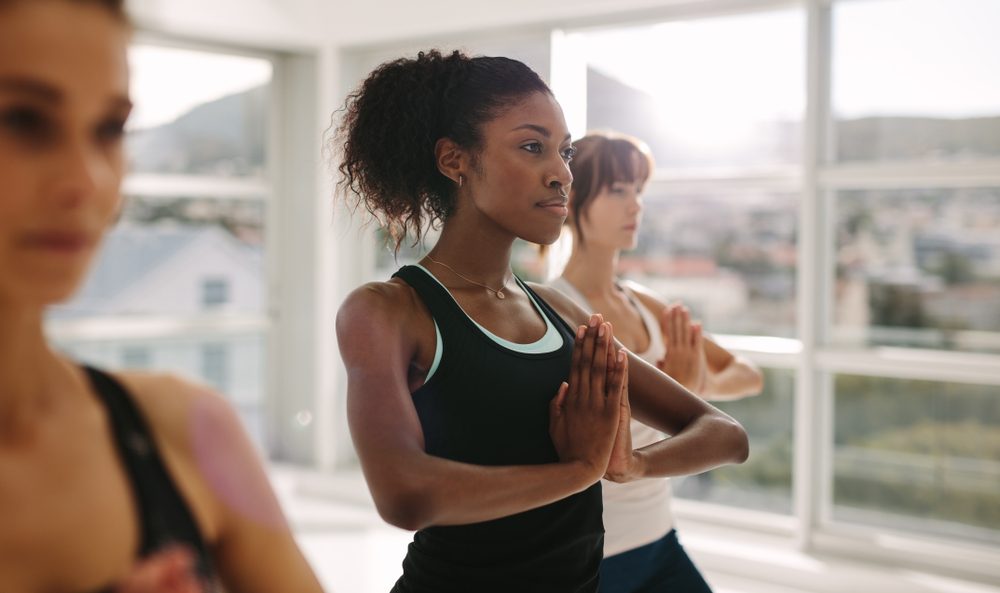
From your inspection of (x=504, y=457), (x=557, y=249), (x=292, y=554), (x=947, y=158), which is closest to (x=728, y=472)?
(x=947, y=158)

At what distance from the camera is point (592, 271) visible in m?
2.17

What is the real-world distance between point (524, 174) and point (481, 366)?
0.27 m

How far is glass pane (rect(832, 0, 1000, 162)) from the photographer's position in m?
3.54

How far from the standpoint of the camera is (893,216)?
12.3ft

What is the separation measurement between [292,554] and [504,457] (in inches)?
22.8

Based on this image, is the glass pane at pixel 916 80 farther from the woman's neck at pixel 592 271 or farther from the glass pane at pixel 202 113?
the glass pane at pixel 202 113

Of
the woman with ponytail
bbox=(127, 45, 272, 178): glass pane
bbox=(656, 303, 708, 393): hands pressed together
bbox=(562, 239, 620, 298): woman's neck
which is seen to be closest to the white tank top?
bbox=(656, 303, 708, 393): hands pressed together

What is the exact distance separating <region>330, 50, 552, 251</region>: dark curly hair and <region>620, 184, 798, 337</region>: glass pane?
2.88 meters

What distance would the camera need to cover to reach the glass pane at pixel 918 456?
11.7 feet

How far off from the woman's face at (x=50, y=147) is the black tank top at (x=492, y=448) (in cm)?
70

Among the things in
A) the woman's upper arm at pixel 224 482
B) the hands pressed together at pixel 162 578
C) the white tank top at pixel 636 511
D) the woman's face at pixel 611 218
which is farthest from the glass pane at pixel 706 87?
the hands pressed together at pixel 162 578

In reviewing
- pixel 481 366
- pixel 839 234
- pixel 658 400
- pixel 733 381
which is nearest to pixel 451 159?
pixel 481 366

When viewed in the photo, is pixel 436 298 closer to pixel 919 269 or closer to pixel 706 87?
pixel 919 269

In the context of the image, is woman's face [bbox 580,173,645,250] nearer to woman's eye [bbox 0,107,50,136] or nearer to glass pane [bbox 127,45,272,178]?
woman's eye [bbox 0,107,50,136]
